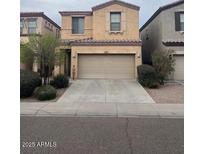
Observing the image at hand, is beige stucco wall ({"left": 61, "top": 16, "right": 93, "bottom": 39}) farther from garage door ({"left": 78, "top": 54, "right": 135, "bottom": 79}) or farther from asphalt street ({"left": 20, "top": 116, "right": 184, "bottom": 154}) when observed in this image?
asphalt street ({"left": 20, "top": 116, "right": 184, "bottom": 154})

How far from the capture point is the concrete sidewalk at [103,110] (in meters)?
9.99

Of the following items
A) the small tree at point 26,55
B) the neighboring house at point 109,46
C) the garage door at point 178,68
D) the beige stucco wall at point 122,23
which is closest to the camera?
the small tree at point 26,55

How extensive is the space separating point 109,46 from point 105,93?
6951 mm

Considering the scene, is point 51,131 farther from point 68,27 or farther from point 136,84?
point 68,27

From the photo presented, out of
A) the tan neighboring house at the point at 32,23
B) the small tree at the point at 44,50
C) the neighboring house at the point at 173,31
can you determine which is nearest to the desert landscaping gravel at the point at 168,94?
the neighboring house at the point at 173,31

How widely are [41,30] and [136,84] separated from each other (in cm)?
1338

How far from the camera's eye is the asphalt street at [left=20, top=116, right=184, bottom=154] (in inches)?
224

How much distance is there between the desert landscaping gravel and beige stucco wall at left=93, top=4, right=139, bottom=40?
5.84m

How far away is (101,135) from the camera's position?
6.84 meters

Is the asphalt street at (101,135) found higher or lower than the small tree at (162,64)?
lower

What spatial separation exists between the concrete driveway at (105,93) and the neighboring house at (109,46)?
9.15 ft

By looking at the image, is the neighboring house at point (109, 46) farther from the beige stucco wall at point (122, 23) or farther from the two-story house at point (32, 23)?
the two-story house at point (32, 23)

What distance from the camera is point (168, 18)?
21.7m

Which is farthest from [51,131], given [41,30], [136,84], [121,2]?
[41,30]
